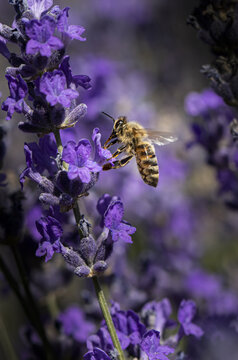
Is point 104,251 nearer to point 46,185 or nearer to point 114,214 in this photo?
point 114,214

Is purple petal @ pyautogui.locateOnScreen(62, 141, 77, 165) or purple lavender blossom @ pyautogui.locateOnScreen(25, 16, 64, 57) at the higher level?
purple lavender blossom @ pyautogui.locateOnScreen(25, 16, 64, 57)

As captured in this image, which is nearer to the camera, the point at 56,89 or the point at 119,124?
the point at 56,89

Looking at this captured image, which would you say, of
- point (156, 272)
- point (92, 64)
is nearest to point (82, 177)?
point (156, 272)

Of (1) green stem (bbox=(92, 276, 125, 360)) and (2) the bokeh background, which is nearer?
(1) green stem (bbox=(92, 276, 125, 360))

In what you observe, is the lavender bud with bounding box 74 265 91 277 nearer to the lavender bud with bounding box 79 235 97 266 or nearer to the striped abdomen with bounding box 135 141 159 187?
the lavender bud with bounding box 79 235 97 266

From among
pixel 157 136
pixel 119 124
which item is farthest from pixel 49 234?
pixel 157 136

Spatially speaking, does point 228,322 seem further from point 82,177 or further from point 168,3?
point 168,3

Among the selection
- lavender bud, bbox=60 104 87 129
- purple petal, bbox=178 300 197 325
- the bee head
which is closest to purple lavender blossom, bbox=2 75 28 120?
lavender bud, bbox=60 104 87 129
